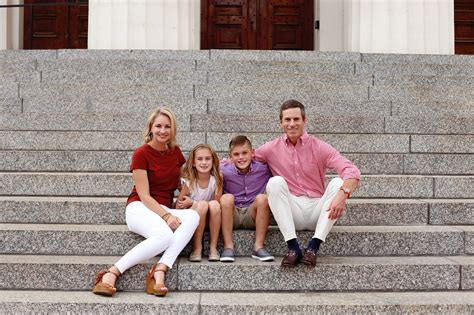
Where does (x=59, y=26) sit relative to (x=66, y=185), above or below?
above

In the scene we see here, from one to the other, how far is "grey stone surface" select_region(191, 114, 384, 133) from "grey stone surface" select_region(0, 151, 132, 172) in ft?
3.41

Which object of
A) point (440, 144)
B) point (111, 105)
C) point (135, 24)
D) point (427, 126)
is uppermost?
point (135, 24)

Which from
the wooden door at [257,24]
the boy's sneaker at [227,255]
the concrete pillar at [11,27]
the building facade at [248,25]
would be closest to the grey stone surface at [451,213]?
the boy's sneaker at [227,255]

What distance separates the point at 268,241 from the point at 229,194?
19.6 inches

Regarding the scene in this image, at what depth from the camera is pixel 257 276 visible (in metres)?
4.09

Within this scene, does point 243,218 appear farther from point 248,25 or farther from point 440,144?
point 248,25

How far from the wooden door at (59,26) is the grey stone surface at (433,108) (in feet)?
25.5

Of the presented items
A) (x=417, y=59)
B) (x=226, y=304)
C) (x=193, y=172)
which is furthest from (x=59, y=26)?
(x=226, y=304)

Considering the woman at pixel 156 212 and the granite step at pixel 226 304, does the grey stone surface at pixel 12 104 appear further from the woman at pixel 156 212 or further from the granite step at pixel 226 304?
the granite step at pixel 226 304

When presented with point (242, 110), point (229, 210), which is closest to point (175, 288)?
point (229, 210)

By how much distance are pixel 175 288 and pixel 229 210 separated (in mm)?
722

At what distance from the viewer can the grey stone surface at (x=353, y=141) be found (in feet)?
19.5

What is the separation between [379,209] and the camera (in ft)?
16.0

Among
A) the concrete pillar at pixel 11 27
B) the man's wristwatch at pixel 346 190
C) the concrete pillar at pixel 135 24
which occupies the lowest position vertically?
the man's wristwatch at pixel 346 190
